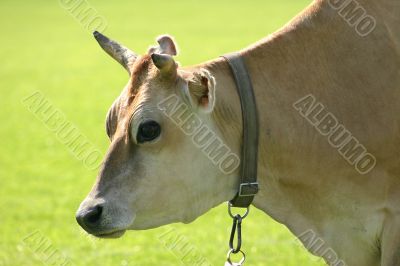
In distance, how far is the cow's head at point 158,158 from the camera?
478cm

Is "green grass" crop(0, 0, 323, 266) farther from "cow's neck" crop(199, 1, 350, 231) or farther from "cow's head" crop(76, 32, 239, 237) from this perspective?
"cow's head" crop(76, 32, 239, 237)

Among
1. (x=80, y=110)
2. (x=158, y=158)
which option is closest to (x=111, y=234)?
(x=158, y=158)

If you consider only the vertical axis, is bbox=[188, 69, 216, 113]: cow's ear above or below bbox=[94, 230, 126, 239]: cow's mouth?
above

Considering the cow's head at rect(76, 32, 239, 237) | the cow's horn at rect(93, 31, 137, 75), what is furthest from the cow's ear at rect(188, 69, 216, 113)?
the cow's horn at rect(93, 31, 137, 75)

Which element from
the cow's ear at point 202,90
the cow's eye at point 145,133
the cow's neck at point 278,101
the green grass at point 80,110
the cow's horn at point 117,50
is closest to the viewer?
the cow's ear at point 202,90

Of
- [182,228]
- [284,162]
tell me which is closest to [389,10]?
[284,162]

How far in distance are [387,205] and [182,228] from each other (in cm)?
627

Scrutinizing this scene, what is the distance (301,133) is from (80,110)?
613 inches

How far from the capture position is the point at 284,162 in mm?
5195

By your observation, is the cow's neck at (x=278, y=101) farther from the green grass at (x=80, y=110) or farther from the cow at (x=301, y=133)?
the green grass at (x=80, y=110)

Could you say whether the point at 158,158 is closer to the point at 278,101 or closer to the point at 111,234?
the point at 111,234

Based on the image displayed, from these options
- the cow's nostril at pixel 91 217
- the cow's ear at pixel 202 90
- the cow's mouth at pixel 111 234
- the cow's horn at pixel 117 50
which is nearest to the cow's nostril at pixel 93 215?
the cow's nostril at pixel 91 217

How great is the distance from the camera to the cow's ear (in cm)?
471

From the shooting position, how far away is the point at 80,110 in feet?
66.7
